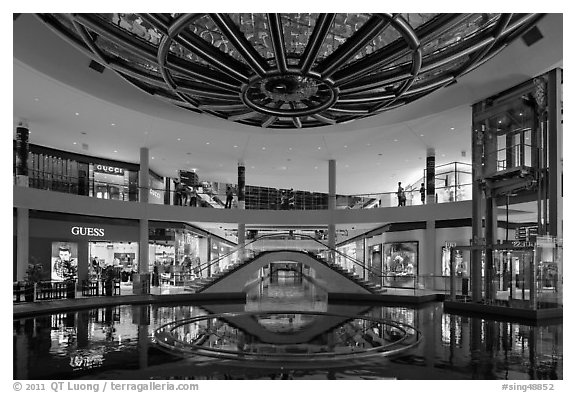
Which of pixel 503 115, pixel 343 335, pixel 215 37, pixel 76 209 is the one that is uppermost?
A: pixel 215 37

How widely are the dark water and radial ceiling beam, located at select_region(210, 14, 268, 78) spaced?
21.8ft

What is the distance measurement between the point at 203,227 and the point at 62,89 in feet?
63.2

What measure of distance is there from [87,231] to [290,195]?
34.7ft

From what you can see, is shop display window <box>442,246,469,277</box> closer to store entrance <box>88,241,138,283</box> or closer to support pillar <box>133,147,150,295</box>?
support pillar <box>133,147,150,295</box>

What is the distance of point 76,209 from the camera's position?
20.6 metres

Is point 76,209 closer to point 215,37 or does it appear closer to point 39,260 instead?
point 39,260

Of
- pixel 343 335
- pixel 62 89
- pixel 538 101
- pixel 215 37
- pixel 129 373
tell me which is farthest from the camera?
pixel 62 89

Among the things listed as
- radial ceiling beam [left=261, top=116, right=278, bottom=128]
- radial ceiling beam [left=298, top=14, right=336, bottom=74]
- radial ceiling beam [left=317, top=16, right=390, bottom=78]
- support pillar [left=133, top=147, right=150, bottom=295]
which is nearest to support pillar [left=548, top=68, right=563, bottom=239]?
radial ceiling beam [left=317, top=16, right=390, bottom=78]

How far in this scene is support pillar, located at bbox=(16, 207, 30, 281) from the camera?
19.9m

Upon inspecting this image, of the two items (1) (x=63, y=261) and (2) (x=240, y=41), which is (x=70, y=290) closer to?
(1) (x=63, y=261)

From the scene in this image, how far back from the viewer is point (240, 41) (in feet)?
37.2

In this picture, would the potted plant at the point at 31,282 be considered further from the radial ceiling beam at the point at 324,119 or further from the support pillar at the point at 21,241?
the radial ceiling beam at the point at 324,119

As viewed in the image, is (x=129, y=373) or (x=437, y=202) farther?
(x=437, y=202)

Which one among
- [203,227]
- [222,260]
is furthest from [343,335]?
[203,227]
